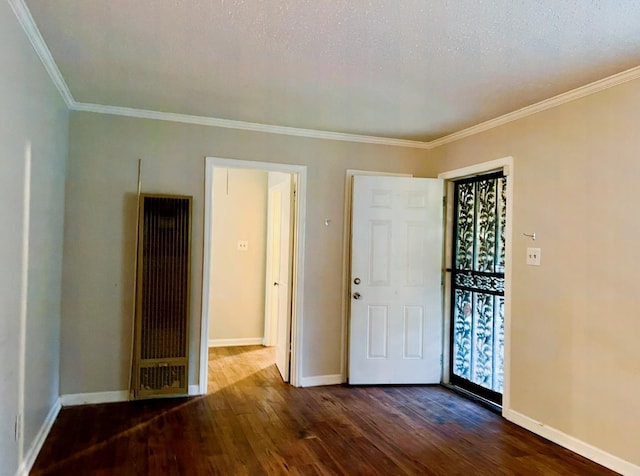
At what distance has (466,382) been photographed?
4.18m

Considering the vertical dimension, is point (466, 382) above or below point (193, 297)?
below

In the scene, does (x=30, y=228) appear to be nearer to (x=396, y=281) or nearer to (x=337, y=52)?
(x=337, y=52)

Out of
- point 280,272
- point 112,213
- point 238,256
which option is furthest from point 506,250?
point 238,256

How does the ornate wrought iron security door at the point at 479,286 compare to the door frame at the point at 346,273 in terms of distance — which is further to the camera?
the door frame at the point at 346,273

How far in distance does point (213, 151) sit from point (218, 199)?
1.82m

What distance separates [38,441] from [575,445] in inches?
133

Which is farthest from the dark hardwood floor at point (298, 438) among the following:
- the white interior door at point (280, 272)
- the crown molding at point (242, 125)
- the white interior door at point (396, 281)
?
the crown molding at point (242, 125)

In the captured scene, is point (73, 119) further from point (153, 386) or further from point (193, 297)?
point (153, 386)

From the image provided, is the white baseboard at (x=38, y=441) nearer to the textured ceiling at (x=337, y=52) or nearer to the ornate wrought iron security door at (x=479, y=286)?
the textured ceiling at (x=337, y=52)

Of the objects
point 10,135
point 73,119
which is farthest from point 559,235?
point 73,119

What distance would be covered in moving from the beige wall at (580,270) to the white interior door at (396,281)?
0.94m

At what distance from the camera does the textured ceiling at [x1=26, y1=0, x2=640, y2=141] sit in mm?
2037

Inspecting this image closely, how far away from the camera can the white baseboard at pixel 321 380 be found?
4152 mm

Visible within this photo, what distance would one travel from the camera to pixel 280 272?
185 inches
